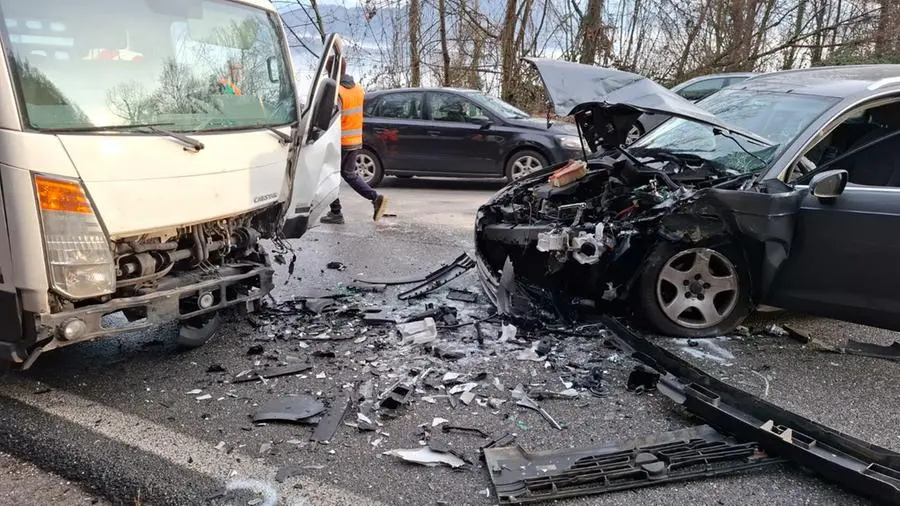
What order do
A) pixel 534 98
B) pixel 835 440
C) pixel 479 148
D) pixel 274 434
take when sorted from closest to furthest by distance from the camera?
pixel 835 440 → pixel 274 434 → pixel 479 148 → pixel 534 98

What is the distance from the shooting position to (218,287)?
372cm

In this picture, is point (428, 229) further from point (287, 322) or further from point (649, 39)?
point (649, 39)

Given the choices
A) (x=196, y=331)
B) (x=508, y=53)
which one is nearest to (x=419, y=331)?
(x=196, y=331)

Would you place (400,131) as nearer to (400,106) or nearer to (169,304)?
(400,106)

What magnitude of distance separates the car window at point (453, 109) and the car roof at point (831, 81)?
17.7 feet

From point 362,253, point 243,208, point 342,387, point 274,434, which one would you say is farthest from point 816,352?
point 362,253

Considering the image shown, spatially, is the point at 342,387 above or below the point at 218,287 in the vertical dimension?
below

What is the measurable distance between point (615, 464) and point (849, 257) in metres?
2.08

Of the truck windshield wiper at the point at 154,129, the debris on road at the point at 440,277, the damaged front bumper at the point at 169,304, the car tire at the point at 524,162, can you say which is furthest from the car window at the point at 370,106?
the truck windshield wiper at the point at 154,129

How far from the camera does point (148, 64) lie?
3557mm

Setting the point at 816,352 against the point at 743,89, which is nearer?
the point at 816,352

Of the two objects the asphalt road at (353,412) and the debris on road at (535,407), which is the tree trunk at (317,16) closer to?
the asphalt road at (353,412)

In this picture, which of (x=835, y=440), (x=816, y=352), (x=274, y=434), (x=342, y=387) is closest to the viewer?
(x=835, y=440)

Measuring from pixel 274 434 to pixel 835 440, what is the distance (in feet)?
8.58
